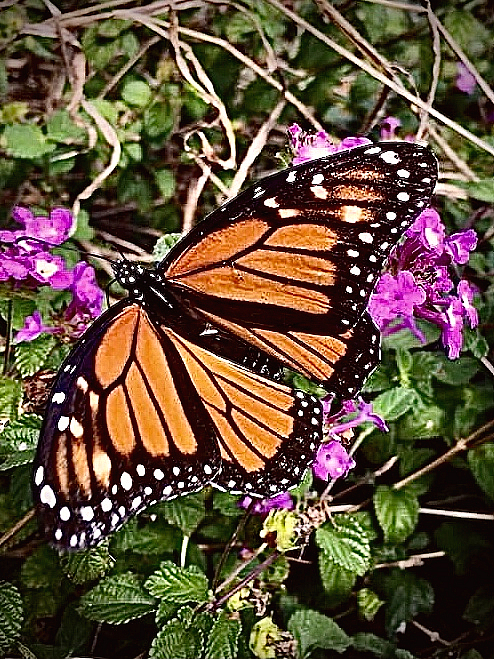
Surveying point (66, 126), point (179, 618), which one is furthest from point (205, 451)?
point (66, 126)

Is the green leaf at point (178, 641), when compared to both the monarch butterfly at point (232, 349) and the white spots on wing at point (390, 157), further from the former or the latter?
the white spots on wing at point (390, 157)

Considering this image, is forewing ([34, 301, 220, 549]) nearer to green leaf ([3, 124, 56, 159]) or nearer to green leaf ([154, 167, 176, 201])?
green leaf ([3, 124, 56, 159])

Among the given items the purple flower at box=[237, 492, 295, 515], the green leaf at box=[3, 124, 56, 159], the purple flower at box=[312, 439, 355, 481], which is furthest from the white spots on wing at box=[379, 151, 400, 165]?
the green leaf at box=[3, 124, 56, 159]

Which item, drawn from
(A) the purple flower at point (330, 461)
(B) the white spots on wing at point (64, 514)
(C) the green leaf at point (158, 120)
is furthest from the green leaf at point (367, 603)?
(C) the green leaf at point (158, 120)

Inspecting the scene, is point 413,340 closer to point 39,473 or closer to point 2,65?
point 39,473

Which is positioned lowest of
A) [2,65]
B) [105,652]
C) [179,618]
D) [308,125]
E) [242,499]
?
[105,652]
